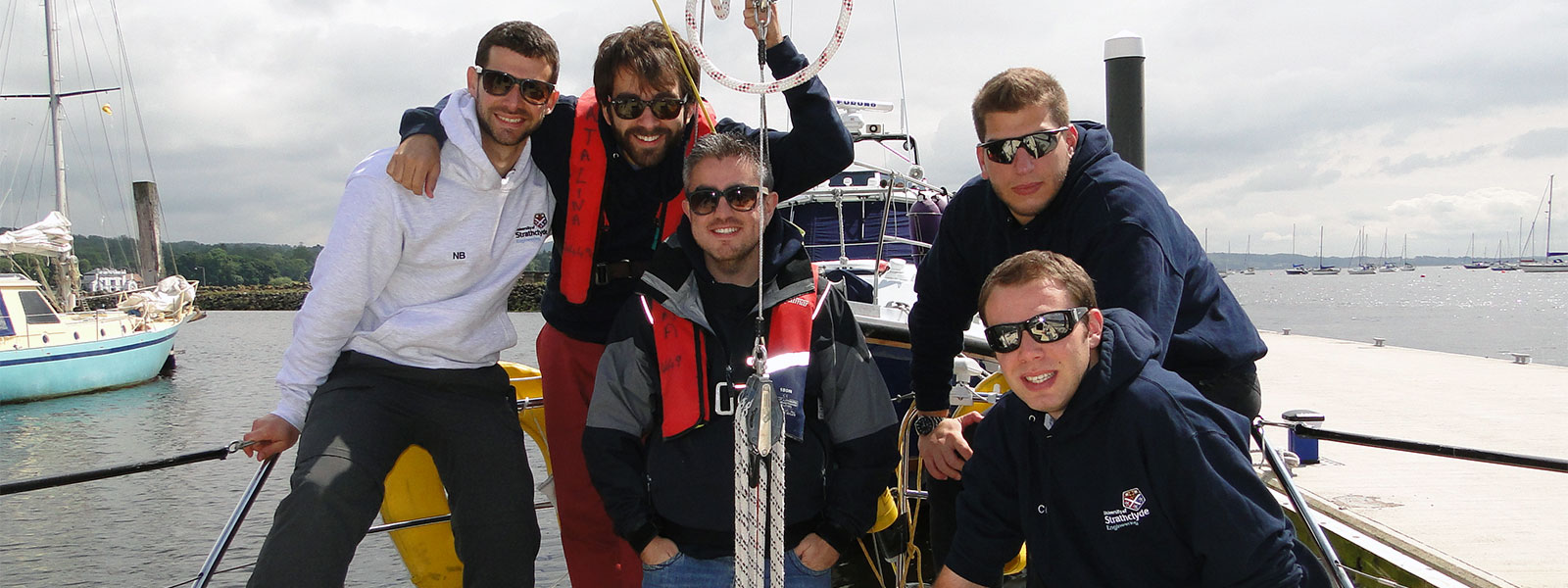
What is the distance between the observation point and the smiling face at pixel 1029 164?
8.67ft

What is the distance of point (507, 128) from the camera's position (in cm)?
293

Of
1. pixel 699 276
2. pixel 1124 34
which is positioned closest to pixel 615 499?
pixel 699 276

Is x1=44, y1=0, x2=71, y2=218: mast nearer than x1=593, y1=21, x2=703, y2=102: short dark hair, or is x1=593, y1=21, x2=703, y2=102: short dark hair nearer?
x1=593, y1=21, x2=703, y2=102: short dark hair

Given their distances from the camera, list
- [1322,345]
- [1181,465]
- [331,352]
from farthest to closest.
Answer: [1322,345] < [331,352] < [1181,465]

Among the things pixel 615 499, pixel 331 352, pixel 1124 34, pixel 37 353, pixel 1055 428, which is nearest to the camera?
pixel 1055 428

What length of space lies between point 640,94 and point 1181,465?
1838 mm

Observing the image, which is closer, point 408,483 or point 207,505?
point 408,483

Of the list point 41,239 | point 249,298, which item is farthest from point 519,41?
point 249,298

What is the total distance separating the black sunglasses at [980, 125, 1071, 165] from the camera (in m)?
2.63

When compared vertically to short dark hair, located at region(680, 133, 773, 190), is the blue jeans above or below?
below

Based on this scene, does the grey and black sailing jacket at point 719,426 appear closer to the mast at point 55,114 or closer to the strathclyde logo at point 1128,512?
the strathclyde logo at point 1128,512

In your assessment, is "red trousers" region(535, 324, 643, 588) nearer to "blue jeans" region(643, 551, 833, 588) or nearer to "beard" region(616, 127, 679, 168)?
"beard" region(616, 127, 679, 168)

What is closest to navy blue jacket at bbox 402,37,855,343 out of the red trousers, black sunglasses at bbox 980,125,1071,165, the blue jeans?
the red trousers

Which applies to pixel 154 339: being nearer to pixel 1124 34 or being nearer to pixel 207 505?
pixel 207 505
